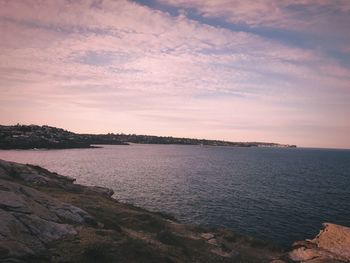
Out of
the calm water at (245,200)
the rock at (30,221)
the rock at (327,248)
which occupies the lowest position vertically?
the calm water at (245,200)

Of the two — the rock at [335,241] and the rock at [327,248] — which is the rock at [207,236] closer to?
the rock at [327,248]

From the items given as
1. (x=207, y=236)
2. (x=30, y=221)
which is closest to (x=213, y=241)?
(x=207, y=236)

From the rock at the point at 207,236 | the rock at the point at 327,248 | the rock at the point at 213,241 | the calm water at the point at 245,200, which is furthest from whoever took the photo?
the calm water at the point at 245,200

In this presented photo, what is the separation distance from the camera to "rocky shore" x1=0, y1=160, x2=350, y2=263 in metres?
24.3

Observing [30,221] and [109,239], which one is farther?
[109,239]

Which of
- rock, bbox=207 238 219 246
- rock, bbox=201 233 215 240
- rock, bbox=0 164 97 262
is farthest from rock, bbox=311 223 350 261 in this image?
rock, bbox=0 164 97 262

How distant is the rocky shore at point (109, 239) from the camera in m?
24.3

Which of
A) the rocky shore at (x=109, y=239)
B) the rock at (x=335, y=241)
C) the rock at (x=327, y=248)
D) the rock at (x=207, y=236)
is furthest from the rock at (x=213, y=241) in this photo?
the rock at (x=335, y=241)

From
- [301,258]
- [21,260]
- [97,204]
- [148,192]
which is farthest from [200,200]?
[21,260]

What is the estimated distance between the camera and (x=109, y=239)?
30.0 metres

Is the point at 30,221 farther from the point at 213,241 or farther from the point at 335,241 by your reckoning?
the point at 335,241

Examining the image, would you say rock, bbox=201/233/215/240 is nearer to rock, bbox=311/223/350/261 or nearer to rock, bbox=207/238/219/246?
rock, bbox=207/238/219/246

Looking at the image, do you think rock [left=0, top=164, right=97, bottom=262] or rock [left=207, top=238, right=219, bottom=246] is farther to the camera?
rock [left=207, top=238, right=219, bottom=246]

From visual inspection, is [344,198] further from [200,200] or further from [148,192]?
[148,192]
